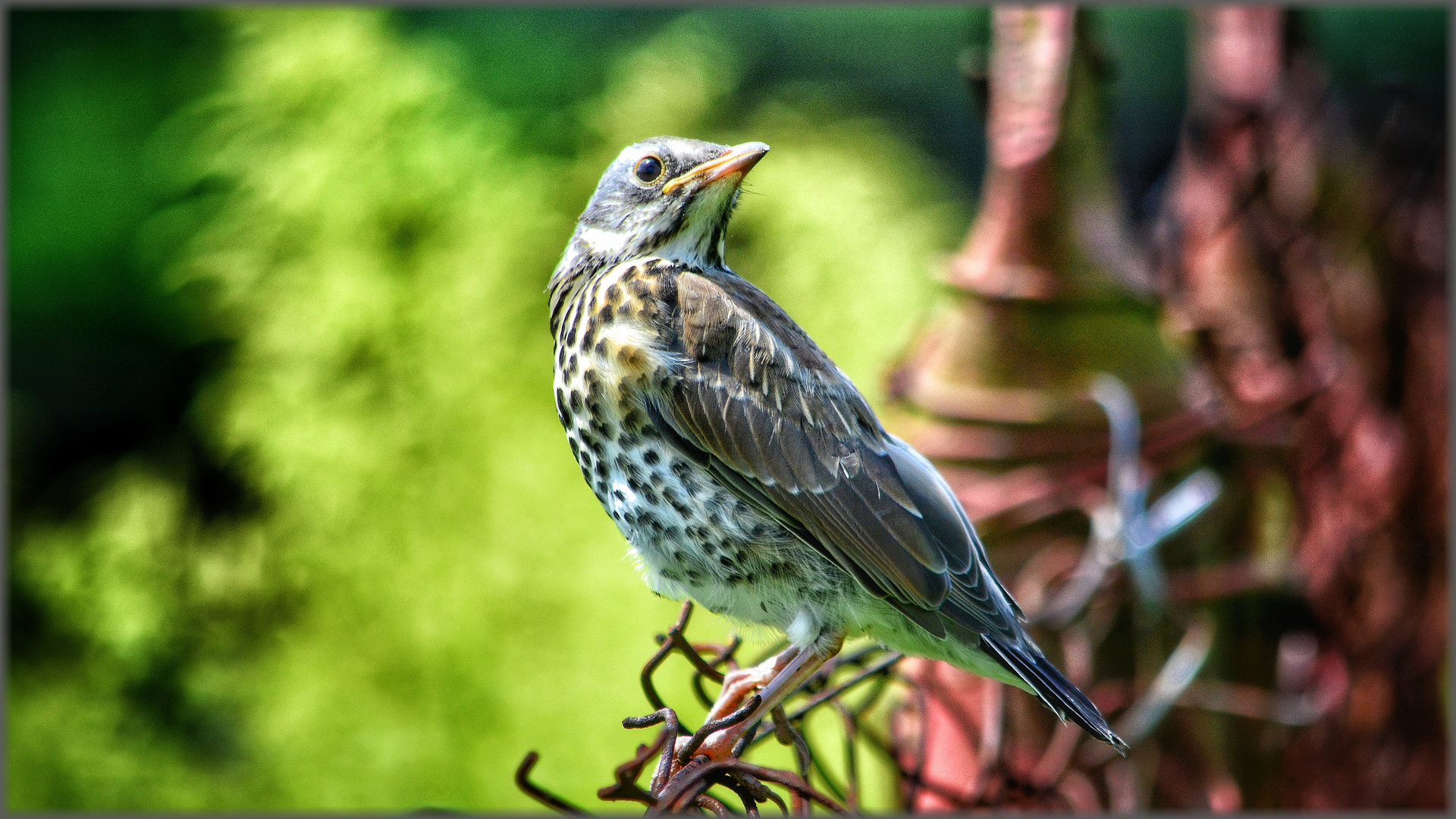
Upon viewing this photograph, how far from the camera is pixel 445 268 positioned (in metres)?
2.21

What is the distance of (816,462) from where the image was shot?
101cm

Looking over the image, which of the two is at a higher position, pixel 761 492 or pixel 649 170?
pixel 649 170

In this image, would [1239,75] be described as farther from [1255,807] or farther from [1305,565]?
[1255,807]

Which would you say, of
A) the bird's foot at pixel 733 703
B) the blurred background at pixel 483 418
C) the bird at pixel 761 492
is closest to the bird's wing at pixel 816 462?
the bird at pixel 761 492

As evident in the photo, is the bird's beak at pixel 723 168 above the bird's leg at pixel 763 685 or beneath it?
above

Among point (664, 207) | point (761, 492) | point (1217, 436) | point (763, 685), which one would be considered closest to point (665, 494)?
point (761, 492)

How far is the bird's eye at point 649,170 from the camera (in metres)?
1.14

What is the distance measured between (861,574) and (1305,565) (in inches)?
49.3

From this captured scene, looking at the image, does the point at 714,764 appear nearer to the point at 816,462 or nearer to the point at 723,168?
the point at 816,462

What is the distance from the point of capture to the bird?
3.18 ft

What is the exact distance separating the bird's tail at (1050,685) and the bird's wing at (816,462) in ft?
0.06

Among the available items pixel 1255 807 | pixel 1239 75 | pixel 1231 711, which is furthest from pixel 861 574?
pixel 1239 75

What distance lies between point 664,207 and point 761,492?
12.0 inches

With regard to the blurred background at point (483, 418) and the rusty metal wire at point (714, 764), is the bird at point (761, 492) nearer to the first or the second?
the rusty metal wire at point (714, 764)
